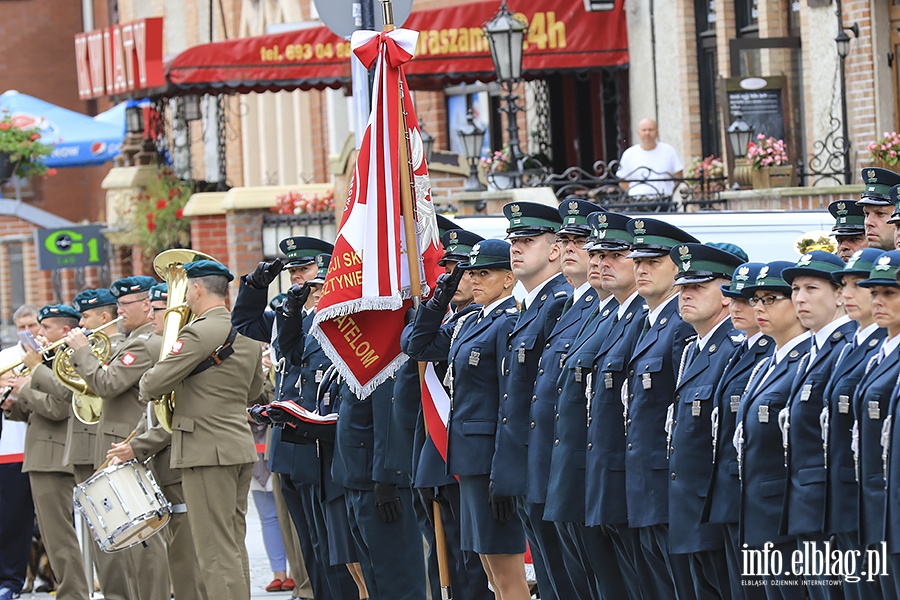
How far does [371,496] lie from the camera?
9344mm

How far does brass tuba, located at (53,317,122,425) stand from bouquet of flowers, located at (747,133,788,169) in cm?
621

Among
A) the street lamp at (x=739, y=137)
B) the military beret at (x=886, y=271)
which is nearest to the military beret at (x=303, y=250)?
the military beret at (x=886, y=271)

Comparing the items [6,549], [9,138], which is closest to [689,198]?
[6,549]

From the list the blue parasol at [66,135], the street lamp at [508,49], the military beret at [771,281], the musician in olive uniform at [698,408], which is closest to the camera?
the military beret at [771,281]

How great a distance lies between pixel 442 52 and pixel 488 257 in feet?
36.8

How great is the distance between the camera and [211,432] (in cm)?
988

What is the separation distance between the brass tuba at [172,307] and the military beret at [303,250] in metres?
0.49

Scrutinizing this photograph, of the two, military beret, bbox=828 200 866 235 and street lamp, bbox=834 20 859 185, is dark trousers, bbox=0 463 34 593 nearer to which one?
military beret, bbox=828 200 866 235

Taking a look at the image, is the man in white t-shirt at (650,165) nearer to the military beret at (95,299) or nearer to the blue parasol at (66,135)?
the military beret at (95,299)

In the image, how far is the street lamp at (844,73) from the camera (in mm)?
15664

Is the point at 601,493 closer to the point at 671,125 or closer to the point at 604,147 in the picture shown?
the point at 671,125

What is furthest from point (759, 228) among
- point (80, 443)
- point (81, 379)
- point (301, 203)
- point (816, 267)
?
point (301, 203)

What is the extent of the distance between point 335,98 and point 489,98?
3.59 meters

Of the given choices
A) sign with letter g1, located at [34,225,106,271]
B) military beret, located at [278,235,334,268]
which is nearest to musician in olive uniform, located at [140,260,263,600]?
military beret, located at [278,235,334,268]
